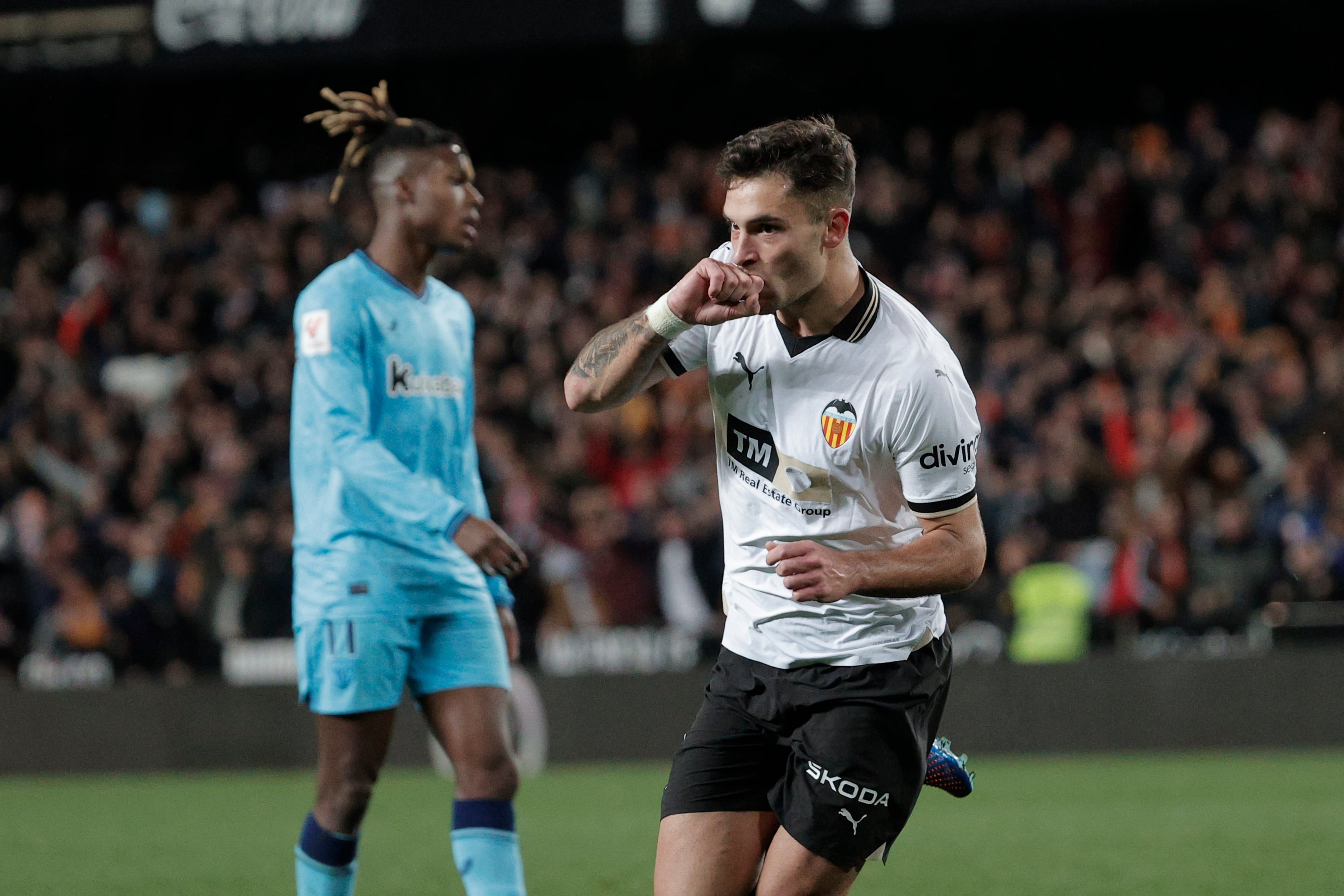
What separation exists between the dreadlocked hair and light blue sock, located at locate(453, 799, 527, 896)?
192cm

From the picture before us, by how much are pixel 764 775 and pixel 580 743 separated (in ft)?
26.3

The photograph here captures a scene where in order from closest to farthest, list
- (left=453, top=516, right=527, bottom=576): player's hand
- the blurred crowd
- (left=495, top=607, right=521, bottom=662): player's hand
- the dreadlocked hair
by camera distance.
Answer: (left=453, top=516, right=527, bottom=576): player's hand → the dreadlocked hair → (left=495, top=607, right=521, bottom=662): player's hand → the blurred crowd

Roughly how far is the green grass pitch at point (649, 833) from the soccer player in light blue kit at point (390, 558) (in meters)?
2.03

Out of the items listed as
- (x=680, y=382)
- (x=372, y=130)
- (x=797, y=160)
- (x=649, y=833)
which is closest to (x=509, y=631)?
(x=372, y=130)

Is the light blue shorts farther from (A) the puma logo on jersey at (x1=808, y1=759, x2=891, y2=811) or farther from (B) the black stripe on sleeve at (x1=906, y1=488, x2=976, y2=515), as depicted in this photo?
(B) the black stripe on sleeve at (x1=906, y1=488, x2=976, y2=515)

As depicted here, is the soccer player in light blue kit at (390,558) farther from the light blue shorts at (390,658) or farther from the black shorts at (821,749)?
the black shorts at (821,749)

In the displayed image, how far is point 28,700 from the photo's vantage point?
1191cm

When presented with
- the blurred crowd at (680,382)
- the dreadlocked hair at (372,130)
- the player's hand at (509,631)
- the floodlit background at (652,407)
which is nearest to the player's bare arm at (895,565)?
the player's hand at (509,631)

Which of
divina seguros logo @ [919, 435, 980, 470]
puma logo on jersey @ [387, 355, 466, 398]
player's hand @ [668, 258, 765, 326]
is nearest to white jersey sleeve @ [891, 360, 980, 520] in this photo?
divina seguros logo @ [919, 435, 980, 470]

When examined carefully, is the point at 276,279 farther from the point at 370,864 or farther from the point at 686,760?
the point at 686,760

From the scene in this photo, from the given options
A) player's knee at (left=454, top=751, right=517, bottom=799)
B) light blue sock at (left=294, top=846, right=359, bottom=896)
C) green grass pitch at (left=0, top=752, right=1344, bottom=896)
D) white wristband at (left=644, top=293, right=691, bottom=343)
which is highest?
white wristband at (left=644, top=293, right=691, bottom=343)

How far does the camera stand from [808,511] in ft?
12.7

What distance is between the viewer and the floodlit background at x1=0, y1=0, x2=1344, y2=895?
9.69m

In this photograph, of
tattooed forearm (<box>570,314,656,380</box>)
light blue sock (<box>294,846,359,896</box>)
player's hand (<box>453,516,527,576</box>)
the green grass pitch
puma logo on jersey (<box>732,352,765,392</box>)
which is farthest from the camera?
the green grass pitch
